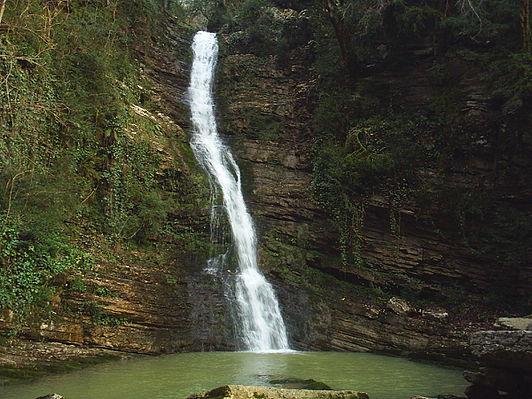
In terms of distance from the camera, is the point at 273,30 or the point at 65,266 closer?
the point at 65,266

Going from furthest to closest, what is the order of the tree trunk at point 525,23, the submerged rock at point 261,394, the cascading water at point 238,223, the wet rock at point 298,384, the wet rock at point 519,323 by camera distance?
the tree trunk at point 525,23 < the cascading water at point 238,223 < the wet rock at point 298,384 < the wet rock at point 519,323 < the submerged rock at point 261,394

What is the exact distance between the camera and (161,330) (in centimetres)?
1025

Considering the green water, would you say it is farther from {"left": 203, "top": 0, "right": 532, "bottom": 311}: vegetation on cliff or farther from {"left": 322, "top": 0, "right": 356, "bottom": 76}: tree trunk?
{"left": 322, "top": 0, "right": 356, "bottom": 76}: tree trunk

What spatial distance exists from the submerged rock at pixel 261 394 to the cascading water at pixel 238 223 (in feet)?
18.7

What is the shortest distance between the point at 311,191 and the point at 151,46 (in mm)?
10045

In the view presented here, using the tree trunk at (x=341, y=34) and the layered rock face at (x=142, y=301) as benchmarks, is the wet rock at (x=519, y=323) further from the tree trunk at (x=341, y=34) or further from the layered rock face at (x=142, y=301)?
the tree trunk at (x=341, y=34)

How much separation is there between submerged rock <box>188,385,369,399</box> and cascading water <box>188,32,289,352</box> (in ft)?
18.7

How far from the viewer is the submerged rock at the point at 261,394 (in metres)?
4.89

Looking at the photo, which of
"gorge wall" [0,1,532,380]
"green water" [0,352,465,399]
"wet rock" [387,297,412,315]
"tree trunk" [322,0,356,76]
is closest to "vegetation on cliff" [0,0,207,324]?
"gorge wall" [0,1,532,380]

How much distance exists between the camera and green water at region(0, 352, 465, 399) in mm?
6574

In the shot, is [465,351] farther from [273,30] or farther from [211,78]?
[273,30]

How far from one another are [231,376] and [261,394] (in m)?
2.70

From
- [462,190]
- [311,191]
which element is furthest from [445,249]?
[311,191]

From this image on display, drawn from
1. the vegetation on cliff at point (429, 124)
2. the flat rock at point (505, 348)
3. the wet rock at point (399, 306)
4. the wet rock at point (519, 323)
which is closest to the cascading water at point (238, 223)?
the vegetation on cliff at point (429, 124)
